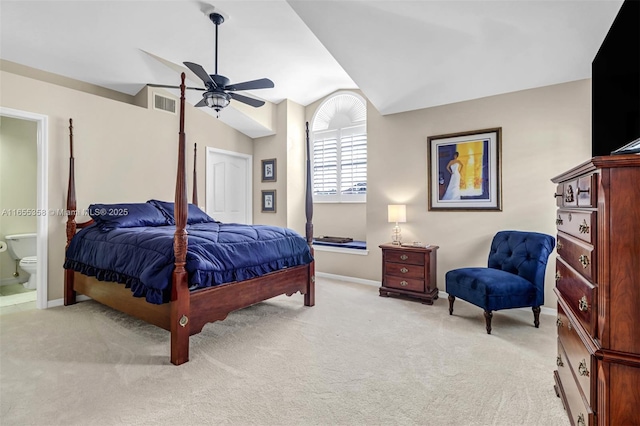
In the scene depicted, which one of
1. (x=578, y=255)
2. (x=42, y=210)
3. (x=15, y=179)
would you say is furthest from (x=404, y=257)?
(x=15, y=179)

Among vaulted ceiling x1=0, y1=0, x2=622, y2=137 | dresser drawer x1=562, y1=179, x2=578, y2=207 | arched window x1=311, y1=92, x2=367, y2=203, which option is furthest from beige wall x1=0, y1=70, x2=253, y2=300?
dresser drawer x1=562, y1=179, x2=578, y2=207

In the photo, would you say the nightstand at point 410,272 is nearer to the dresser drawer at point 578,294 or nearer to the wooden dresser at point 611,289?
the dresser drawer at point 578,294

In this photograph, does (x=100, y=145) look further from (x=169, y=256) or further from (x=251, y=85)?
(x=169, y=256)

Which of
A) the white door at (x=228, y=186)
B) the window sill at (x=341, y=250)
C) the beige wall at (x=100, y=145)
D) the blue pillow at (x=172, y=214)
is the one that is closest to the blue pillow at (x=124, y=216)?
the blue pillow at (x=172, y=214)

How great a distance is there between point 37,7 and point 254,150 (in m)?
3.29

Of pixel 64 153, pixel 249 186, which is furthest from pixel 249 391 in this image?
pixel 249 186

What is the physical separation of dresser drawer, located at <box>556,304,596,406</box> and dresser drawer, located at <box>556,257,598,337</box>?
0.09 meters

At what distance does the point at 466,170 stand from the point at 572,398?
2.63 m

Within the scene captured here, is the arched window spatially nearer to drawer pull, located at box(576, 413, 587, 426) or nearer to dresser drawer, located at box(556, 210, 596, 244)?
dresser drawer, located at box(556, 210, 596, 244)

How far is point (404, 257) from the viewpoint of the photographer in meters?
3.68

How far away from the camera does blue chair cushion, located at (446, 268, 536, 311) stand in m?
2.70

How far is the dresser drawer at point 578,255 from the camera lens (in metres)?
1.16

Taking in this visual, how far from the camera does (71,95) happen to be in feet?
11.9

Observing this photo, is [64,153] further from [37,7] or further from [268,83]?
[268,83]
